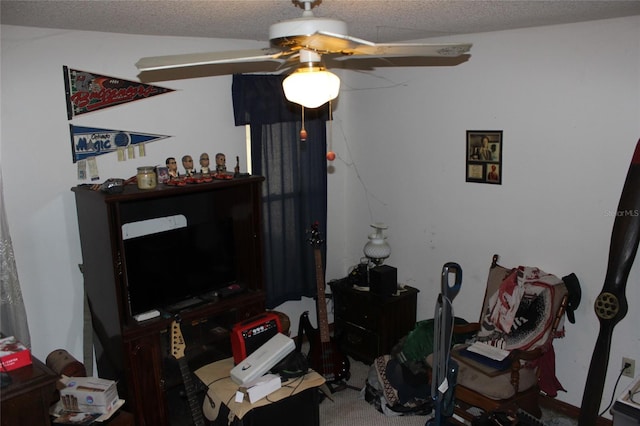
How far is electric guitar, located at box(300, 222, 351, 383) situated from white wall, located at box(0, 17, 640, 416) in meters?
0.81

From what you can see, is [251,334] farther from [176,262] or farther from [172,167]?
[172,167]

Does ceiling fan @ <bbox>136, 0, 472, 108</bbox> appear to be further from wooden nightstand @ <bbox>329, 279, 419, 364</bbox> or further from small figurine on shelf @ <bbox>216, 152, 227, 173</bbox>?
wooden nightstand @ <bbox>329, 279, 419, 364</bbox>

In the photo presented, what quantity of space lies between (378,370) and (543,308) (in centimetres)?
115

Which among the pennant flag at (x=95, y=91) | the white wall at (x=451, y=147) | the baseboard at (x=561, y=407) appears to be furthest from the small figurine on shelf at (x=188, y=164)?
the baseboard at (x=561, y=407)

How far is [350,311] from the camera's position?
4.07 m

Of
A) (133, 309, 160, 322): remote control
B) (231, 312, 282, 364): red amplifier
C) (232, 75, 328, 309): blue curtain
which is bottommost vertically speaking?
(231, 312, 282, 364): red amplifier

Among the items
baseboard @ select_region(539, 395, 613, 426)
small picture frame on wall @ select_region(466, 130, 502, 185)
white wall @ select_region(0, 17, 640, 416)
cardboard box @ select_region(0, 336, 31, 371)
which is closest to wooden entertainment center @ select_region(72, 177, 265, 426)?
white wall @ select_region(0, 17, 640, 416)

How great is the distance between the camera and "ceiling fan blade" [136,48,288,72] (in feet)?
5.57

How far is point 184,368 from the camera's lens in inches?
119

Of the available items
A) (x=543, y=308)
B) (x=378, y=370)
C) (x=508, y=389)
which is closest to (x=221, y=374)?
(x=378, y=370)

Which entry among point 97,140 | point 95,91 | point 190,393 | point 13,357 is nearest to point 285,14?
point 95,91

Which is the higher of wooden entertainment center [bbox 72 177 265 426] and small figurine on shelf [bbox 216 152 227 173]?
small figurine on shelf [bbox 216 152 227 173]

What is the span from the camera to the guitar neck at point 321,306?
3637 mm

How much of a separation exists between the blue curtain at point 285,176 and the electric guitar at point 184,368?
1.05 metres
